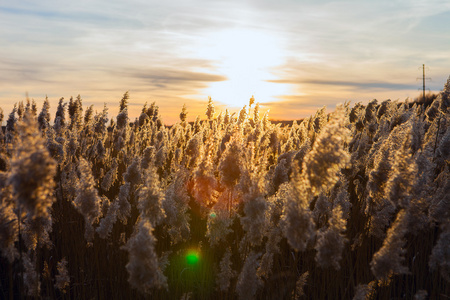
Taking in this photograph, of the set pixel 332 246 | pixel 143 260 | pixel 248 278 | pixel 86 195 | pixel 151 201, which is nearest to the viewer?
pixel 143 260

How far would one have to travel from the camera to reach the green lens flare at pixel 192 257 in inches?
169

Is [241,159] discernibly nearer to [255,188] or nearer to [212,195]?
[255,188]

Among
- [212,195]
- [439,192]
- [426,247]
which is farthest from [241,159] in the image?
[426,247]

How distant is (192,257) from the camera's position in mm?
4328

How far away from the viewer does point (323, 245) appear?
233 centimetres

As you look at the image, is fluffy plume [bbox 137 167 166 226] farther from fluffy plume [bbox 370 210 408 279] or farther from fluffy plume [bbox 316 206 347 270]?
fluffy plume [bbox 370 210 408 279]

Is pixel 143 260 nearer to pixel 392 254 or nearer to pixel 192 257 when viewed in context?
pixel 392 254

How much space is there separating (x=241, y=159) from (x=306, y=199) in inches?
30.8

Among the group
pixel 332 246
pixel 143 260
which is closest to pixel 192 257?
pixel 332 246

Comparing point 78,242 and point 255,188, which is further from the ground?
point 255,188

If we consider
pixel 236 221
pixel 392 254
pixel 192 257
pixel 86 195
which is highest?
pixel 86 195

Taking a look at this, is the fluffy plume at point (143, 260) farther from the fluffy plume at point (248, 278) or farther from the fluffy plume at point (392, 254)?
the fluffy plume at point (392, 254)

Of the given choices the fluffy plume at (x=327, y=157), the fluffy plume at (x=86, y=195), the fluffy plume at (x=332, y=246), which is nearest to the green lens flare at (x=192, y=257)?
the fluffy plume at (x=86, y=195)

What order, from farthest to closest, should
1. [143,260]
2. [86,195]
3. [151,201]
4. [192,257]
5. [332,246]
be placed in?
[192,257] < [86,195] < [332,246] < [151,201] < [143,260]
